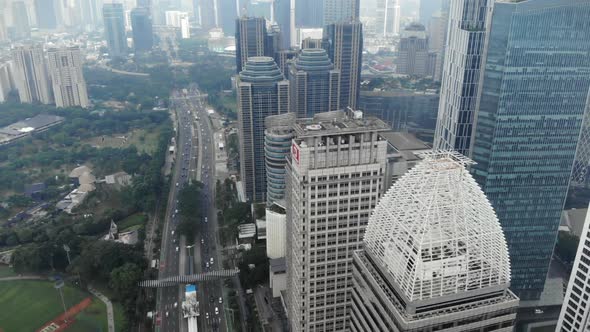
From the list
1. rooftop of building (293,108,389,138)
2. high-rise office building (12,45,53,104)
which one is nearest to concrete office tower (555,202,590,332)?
rooftop of building (293,108,389,138)

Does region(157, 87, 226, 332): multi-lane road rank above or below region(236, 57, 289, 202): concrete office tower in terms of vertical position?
below

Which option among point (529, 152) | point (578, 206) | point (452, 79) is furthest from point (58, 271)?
point (578, 206)

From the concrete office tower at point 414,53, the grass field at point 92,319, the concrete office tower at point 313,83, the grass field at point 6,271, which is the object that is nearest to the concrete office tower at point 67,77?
the concrete office tower at point 313,83

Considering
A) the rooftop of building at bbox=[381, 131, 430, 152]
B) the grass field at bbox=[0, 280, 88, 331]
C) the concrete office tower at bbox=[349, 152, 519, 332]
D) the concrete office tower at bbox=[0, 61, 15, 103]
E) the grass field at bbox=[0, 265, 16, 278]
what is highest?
the concrete office tower at bbox=[349, 152, 519, 332]

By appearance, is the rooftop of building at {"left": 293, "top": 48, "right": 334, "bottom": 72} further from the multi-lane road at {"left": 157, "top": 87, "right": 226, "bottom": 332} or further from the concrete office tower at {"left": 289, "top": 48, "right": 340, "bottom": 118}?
the multi-lane road at {"left": 157, "top": 87, "right": 226, "bottom": 332}

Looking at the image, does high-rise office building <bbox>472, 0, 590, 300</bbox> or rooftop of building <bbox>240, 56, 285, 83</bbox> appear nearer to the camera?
high-rise office building <bbox>472, 0, 590, 300</bbox>

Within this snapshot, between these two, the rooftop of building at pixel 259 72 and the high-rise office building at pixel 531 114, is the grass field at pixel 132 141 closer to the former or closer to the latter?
the rooftop of building at pixel 259 72
